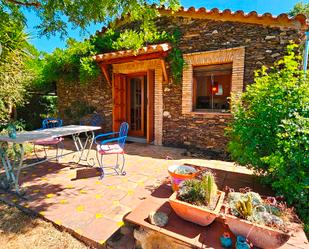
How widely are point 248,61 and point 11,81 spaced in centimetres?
644

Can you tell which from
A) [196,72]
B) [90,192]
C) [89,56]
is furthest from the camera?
[89,56]

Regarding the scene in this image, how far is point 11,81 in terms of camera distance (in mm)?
5688

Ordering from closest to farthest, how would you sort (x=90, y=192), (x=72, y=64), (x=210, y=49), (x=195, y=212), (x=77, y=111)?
(x=195, y=212), (x=90, y=192), (x=210, y=49), (x=72, y=64), (x=77, y=111)

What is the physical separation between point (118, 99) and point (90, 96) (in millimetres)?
1196

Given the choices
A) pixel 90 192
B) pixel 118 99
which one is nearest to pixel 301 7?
pixel 118 99

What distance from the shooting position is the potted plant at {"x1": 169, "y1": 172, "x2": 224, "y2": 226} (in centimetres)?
155

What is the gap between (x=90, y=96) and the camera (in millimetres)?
6758

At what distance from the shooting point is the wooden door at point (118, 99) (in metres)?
6.18

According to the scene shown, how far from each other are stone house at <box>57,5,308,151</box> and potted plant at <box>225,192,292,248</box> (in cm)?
328

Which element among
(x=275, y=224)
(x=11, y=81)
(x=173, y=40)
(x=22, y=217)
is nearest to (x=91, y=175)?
(x=22, y=217)

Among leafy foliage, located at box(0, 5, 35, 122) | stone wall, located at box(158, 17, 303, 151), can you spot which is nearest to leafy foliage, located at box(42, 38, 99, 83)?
leafy foliage, located at box(0, 5, 35, 122)

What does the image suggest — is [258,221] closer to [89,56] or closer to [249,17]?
[249,17]

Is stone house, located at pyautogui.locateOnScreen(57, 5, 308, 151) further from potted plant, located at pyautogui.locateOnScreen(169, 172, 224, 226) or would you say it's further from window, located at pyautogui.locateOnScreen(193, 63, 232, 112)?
potted plant, located at pyautogui.locateOnScreen(169, 172, 224, 226)

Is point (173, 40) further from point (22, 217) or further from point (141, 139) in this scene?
point (22, 217)
